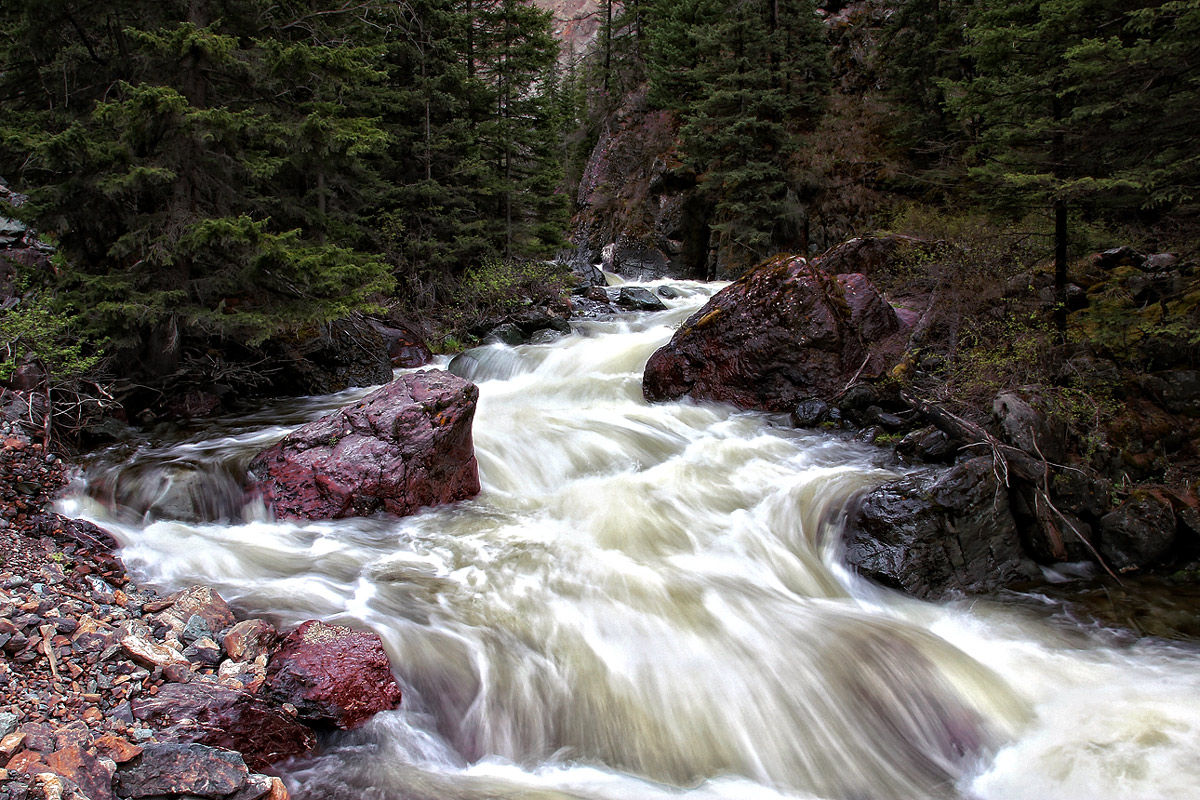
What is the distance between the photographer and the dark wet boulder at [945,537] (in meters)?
5.52

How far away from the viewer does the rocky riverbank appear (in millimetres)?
2637

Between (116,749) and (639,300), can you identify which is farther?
(639,300)

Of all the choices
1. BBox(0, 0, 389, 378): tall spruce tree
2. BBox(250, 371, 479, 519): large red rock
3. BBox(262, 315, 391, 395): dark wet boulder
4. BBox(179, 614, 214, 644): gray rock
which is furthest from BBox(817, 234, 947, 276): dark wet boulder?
BBox(179, 614, 214, 644): gray rock

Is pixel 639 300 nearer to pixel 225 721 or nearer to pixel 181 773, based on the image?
pixel 225 721

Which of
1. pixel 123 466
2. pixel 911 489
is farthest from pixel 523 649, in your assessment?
pixel 123 466

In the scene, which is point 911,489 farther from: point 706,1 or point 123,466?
point 706,1

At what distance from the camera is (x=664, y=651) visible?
483 centimetres

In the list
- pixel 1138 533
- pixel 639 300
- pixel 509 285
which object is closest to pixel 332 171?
pixel 509 285

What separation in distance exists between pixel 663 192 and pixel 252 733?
23.8 metres

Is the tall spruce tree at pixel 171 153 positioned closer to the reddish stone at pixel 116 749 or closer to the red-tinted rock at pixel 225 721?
the red-tinted rock at pixel 225 721

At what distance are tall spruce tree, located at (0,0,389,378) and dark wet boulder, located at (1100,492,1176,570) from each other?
8500 millimetres

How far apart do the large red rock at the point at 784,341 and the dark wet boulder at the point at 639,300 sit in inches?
271

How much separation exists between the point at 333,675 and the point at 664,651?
93.8 inches

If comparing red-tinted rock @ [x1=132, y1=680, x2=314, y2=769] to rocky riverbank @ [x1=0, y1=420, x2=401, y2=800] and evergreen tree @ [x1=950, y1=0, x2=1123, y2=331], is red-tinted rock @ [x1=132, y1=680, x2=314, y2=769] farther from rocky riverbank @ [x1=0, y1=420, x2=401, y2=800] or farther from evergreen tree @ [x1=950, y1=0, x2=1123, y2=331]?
evergreen tree @ [x1=950, y1=0, x2=1123, y2=331]
